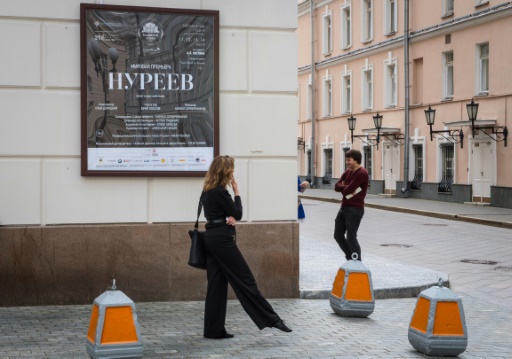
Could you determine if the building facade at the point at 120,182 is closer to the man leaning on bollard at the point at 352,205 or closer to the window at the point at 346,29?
the man leaning on bollard at the point at 352,205

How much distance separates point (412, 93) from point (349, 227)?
2610cm

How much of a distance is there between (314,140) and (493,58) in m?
17.7

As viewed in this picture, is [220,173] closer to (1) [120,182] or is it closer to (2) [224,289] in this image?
(2) [224,289]

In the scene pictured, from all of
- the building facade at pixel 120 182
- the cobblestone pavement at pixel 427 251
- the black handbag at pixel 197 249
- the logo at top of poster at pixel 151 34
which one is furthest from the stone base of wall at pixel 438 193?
the black handbag at pixel 197 249

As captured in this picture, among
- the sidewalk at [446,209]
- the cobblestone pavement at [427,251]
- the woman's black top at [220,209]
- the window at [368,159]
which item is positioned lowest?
the cobblestone pavement at [427,251]

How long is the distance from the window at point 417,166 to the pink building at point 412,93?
4 cm

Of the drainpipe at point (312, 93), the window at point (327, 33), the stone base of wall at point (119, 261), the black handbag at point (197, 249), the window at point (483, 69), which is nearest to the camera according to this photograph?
the black handbag at point (197, 249)

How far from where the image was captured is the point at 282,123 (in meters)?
11.3

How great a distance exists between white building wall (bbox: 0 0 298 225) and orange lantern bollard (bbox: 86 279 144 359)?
3452mm

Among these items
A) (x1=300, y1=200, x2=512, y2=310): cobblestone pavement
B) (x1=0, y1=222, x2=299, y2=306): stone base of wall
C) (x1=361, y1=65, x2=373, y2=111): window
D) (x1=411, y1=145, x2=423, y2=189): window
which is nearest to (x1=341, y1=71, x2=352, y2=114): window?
(x1=361, y1=65, x2=373, y2=111): window

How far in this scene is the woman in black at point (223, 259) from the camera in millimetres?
8734

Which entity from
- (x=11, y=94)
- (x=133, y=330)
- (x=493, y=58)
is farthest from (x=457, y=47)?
(x=133, y=330)

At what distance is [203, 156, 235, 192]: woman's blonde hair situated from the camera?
8.76 m

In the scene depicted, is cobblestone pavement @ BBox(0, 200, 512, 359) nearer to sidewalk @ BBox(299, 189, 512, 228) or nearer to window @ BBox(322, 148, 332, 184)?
sidewalk @ BBox(299, 189, 512, 228)
